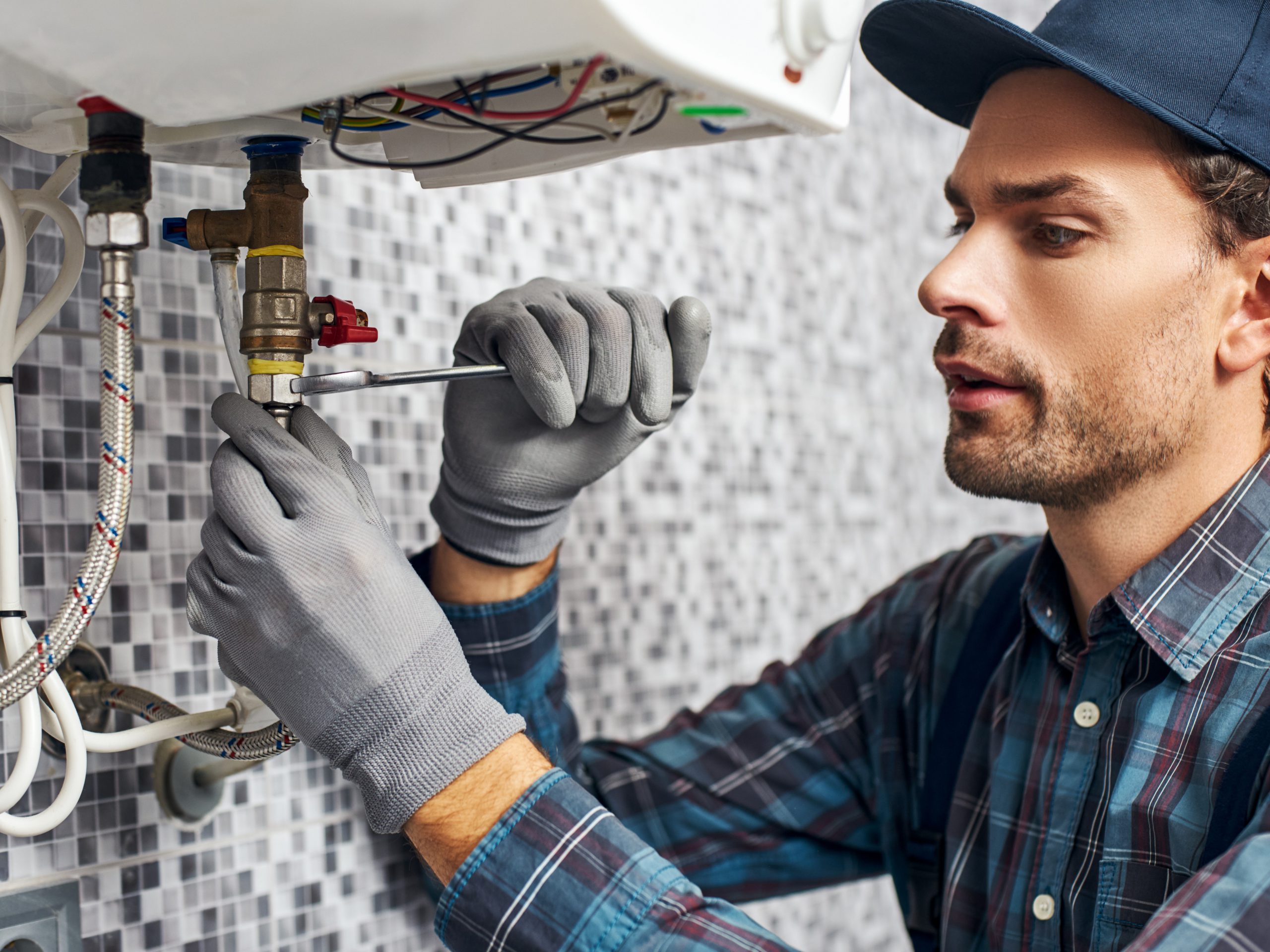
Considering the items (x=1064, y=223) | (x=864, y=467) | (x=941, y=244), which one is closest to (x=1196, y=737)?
(x=1064, y=223)

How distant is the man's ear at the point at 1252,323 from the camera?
876 millimetres

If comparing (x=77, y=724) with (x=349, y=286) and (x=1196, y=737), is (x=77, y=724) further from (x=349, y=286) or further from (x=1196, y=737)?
(x=1196, y=737)

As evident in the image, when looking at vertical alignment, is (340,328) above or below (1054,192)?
below

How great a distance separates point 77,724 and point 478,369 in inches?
12.7

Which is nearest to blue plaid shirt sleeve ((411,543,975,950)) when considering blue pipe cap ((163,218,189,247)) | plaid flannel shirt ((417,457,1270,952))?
plaid flannel shirt ((417,457,1270,952))

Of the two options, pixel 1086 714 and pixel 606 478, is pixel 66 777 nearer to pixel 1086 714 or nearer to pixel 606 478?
pixel 606 478

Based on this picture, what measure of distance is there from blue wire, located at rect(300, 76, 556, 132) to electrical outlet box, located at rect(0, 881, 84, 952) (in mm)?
558

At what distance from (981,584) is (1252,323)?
34 centimetres

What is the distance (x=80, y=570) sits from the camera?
60 centimetres

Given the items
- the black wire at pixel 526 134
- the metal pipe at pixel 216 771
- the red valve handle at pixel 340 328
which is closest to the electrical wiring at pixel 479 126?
the black wire at pixel 526 134

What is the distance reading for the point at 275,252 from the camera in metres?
0.65

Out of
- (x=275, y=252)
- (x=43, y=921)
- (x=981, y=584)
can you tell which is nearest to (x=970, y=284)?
(x=981, y=584)

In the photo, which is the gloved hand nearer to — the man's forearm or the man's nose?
the man's forearm

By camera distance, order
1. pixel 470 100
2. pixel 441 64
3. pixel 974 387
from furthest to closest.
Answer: pixel 974 387 → pixel 470 100 → pixel 441 64
